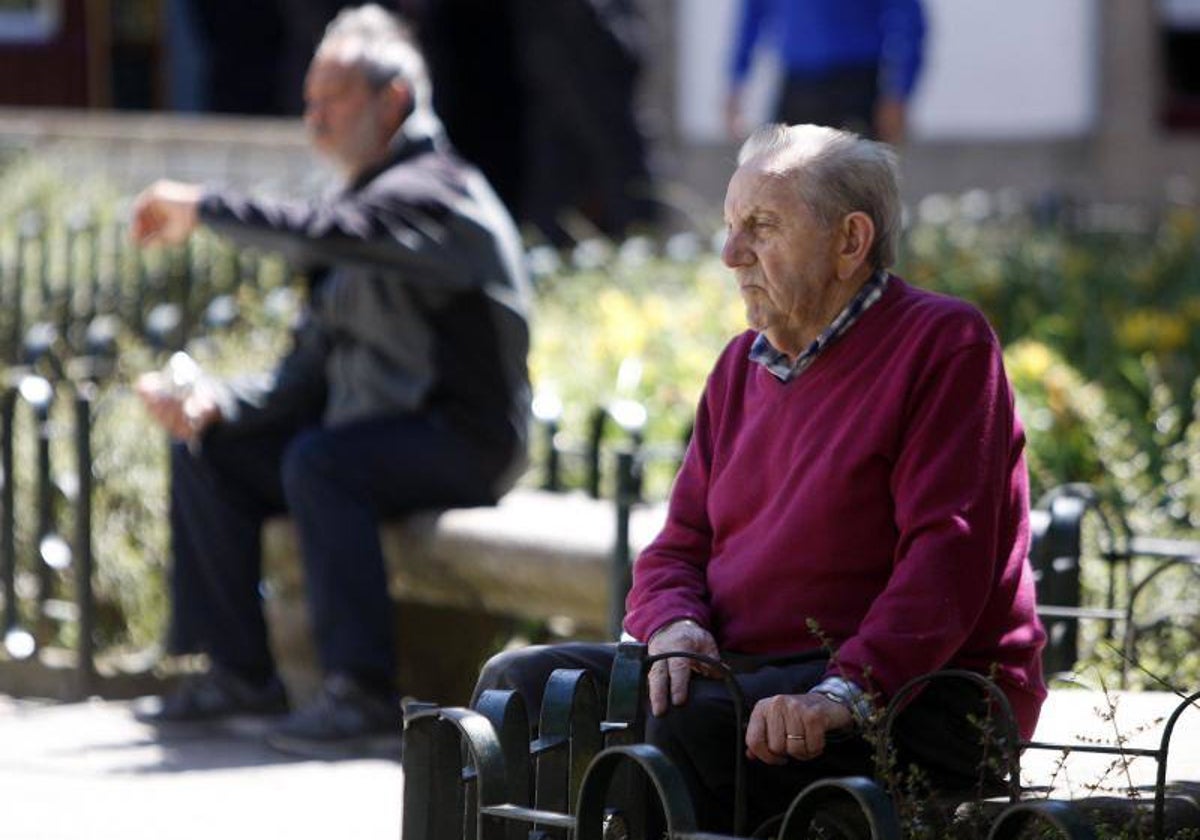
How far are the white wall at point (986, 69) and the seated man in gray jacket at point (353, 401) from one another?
35.3 feet

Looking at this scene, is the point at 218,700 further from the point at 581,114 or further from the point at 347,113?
the point at 581,114

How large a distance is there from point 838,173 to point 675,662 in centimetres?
70

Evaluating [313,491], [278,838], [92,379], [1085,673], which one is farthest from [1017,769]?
[92,379]

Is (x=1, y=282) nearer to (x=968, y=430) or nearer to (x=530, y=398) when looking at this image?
(x=530, y=398)

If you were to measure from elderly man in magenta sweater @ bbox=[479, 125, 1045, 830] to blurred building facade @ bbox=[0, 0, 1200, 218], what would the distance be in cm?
1227

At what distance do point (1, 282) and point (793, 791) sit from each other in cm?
673

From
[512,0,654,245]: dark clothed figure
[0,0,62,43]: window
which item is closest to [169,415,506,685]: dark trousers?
[512,0,654,245]: dark clothed figure

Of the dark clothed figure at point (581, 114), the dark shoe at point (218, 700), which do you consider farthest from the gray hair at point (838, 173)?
the dark clothed figure at point (581, 114)

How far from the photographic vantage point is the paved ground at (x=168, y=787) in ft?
17.0

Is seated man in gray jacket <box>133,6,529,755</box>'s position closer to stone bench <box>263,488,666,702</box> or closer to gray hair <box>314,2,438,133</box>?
gray hair <box>314,2,438,133</box>

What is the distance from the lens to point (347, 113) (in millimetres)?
6066

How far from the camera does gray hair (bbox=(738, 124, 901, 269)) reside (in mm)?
3615

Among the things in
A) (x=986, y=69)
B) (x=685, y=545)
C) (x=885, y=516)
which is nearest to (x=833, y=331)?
(x=885, y=516)

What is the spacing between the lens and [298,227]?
5871 millimetres
